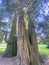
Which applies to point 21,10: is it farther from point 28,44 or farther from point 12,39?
point 12,39

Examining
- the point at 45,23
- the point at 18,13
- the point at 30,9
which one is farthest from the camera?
the point at 45,23

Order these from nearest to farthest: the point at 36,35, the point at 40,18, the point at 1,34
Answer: the point at 40,18, the point at 36,35, the point at 1,34

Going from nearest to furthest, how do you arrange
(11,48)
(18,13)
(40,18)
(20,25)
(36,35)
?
(18,13) < (40,18) < (20,25) < (36,35) < (11,48)

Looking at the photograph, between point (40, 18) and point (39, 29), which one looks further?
point (39, 29)

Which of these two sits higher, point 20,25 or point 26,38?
point 20,25

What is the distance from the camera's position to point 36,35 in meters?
12.4

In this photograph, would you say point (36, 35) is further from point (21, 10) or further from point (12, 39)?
point (21, 10)

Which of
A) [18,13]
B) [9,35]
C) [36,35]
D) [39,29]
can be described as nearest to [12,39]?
[9,35]

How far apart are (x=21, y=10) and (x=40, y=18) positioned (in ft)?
6.61

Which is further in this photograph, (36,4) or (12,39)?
(12,39)

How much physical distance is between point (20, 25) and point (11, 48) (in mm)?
4438

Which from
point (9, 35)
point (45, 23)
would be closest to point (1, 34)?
point (9, 35)

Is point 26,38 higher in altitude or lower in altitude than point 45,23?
lower

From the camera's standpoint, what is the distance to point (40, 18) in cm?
969
